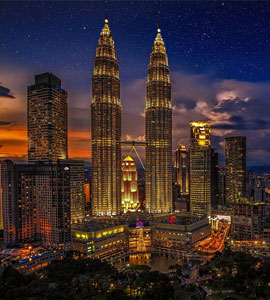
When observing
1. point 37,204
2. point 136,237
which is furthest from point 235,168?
point 37,204

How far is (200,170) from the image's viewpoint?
3888 centimetres

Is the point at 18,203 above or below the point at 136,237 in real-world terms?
above

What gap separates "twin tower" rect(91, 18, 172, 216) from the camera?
3397 centimetres

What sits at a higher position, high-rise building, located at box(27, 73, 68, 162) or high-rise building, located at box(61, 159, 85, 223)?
high-rise building, located at box(27, 73, 68, 162)

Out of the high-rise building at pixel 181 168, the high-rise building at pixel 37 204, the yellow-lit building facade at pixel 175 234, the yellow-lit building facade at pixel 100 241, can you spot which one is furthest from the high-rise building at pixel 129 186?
the high-rise building at pixel 181 168

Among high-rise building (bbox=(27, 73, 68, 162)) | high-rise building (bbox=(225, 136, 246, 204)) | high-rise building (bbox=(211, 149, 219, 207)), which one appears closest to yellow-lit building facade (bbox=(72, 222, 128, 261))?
high-rise building (bbox=(27, 73, 68, 162))

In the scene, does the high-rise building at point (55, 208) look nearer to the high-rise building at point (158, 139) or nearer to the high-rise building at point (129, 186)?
the high-rise building at point (158, 139)

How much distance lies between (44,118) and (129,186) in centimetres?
1461

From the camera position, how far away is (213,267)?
699 inches

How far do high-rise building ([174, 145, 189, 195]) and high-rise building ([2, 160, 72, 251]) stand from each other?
43.0 meters

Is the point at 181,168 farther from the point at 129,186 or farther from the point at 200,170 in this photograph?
the point at 129,186

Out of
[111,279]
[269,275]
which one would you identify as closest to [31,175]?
[111,279]

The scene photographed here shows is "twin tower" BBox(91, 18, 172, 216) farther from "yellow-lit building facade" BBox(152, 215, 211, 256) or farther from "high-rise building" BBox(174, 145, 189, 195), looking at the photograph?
"high-rise building" BBox(174, 145, 189, 195)

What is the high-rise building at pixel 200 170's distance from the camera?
38.3 metres
